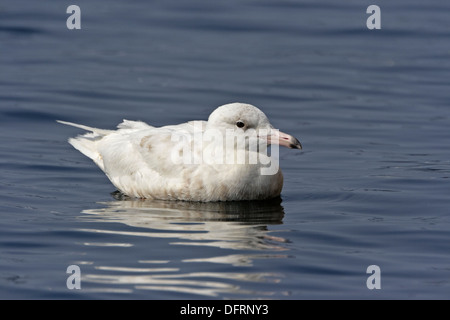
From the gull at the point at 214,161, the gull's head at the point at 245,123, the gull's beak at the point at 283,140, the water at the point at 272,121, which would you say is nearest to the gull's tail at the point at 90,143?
the water at the point at 272,121

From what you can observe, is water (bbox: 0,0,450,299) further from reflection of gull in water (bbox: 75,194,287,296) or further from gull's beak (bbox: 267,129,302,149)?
gull's beak (bbox: 267,129,302,149)

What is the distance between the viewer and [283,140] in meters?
11.1

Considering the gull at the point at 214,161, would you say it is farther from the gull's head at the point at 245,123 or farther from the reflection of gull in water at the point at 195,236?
the reflection of gull in water at the point at 195,236

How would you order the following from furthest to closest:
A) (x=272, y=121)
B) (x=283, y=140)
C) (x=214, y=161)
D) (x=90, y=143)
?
(x=272, y=121) < (x=90, y=143) < (x=214, y=161) < (x=283, y=140)

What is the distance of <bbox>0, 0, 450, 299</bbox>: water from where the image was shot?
29.7ft

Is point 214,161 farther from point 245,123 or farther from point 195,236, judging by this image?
point 195,236

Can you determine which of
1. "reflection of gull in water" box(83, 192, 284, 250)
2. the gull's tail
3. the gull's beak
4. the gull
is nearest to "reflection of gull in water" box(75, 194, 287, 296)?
"reflection of gull in water" box(83, 192, 284, 250)

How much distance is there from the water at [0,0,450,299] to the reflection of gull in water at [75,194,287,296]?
22 millimetres

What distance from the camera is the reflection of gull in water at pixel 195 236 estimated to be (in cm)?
873

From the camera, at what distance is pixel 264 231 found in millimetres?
10375

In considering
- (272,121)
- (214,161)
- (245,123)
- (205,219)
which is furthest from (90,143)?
(272,121)

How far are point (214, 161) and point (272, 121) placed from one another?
13.6 ft

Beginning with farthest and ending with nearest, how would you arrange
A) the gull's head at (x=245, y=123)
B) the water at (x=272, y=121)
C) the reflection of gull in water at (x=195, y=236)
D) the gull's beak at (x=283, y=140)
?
1. the gull's head at (x=245, y=123)
2. the gull's beak at (x=283, y=140)
3. the water at (x=272, y=121)
4. the reflection of gull in water at (x=195, y=236)

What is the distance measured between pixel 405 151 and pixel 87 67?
691 cm
